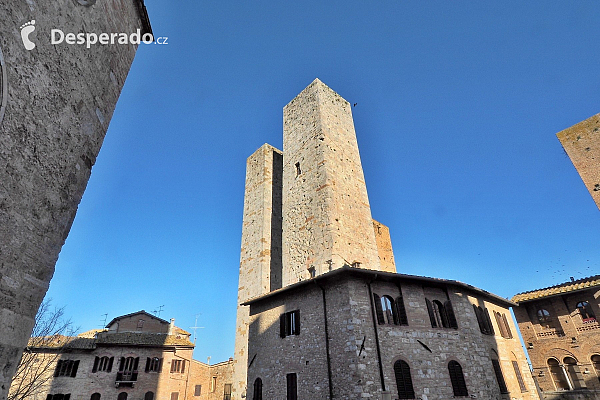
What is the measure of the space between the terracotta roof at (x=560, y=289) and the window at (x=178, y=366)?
2674 cm

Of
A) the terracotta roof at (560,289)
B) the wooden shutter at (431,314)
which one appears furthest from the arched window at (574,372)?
the wooden shutter at (431,314)

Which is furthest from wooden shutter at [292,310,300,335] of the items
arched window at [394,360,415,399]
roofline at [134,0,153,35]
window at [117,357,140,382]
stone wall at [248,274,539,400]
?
window at [117,357,140,382]

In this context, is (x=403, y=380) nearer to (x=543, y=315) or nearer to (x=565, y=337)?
(x=565, y=337)

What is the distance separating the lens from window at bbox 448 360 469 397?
12.1 meters

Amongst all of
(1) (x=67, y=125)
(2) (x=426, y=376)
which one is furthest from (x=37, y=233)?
(2) (x=426, y=376)

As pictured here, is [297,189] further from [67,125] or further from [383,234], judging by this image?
[67,125]

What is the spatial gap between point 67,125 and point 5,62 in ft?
3.45

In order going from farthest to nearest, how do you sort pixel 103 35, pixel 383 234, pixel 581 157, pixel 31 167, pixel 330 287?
pixel 383 234
pixel 581 157
pixel 330 287
pixel 103 35
pixel 31 167

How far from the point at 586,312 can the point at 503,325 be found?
818cm

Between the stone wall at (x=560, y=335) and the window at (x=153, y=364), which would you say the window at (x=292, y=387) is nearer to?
the stone wall at (x=560, y=335)

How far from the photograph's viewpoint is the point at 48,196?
12.7 ft

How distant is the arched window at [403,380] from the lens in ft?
36.8

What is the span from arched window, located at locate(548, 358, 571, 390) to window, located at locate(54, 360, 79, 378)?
3308 cm

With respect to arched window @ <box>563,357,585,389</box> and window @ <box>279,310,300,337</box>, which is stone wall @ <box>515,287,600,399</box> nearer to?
arched window @ <box>563,357,585,389</box>
